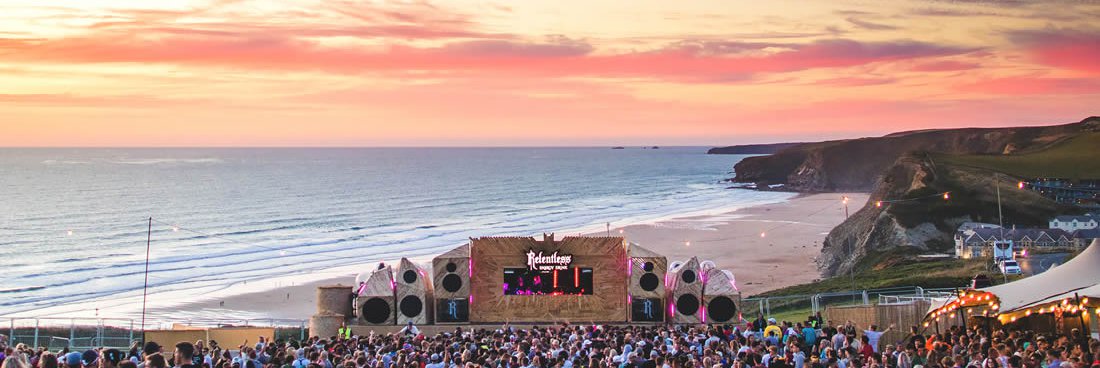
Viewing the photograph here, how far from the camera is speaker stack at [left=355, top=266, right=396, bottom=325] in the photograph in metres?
32.7

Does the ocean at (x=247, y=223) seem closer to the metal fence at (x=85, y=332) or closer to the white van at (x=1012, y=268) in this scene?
the metal fence at (x=85, y=332)

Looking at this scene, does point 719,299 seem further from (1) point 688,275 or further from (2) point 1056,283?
(2) point 1056,283

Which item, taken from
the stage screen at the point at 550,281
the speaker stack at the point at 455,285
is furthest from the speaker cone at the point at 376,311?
the stage screen at the point at 550,281

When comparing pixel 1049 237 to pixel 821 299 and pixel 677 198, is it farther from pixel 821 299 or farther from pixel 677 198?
pixel 677 198

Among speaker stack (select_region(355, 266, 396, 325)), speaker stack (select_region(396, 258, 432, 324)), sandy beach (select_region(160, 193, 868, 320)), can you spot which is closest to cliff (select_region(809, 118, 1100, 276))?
sandy beach (select_region(160, 193, 868, 320))

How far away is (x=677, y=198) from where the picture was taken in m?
141

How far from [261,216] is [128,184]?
73.2 metres

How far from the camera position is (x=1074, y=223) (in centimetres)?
6650

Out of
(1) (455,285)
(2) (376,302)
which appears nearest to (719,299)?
(1) (455,285)

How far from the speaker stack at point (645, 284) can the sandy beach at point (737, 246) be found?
17731 millimetres

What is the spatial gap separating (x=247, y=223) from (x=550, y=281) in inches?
3117

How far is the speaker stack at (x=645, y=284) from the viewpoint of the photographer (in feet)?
108

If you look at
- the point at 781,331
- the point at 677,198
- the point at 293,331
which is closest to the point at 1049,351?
the point at 781,331

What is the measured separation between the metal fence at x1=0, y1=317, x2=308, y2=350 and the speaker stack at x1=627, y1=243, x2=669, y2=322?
10.1m
